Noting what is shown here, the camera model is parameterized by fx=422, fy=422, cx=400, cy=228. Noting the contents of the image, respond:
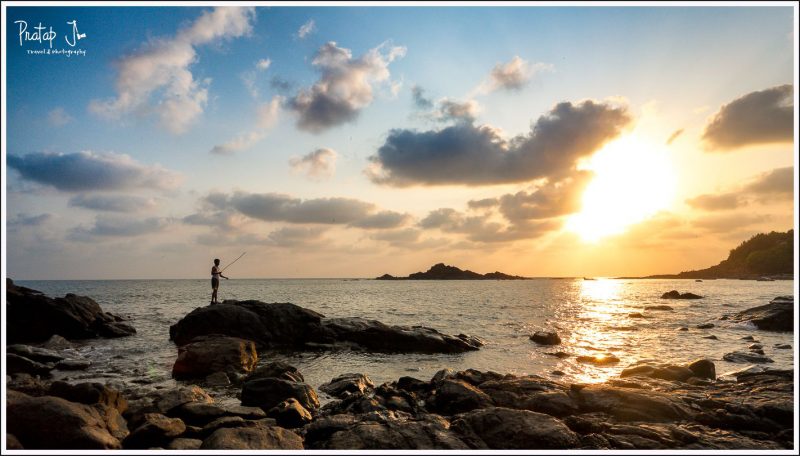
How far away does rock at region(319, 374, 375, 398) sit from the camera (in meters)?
14.6

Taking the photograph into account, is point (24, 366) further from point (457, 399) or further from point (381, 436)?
point (457, 399)

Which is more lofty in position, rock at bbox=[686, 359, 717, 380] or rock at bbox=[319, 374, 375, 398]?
rock at bbox=[686, 359, 717, 380]

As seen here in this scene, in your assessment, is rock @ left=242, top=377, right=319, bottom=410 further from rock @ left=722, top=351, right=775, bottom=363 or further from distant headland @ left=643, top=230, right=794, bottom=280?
distant headland @ left=643, top=230, right=794, bottom=280

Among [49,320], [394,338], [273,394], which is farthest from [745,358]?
[49,320]

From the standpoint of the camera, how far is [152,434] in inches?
330

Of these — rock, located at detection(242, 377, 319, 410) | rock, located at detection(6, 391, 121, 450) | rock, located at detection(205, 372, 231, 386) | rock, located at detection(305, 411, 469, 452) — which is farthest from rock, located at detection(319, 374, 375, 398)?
→ rock, located at detection(6, 391, 121, 450)

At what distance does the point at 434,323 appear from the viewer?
3953 cm

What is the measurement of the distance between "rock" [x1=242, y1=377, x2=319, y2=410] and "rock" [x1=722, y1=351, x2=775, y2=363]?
66.9ft

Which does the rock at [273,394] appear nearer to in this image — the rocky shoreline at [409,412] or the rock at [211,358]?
the rocky shoreline at [409,412]

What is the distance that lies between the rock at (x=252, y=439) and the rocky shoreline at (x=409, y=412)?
1.0 inches

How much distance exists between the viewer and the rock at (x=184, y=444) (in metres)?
8.08

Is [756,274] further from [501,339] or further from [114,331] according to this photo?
[114,331]

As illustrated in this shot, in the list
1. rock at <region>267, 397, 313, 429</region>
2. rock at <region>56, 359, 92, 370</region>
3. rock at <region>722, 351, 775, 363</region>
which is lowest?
rock at <region>722, 351, 775, 363</region>

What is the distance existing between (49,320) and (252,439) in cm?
2831
